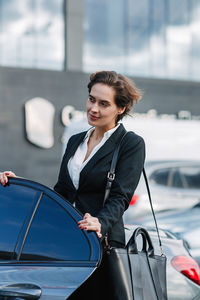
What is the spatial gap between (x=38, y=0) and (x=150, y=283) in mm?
16020

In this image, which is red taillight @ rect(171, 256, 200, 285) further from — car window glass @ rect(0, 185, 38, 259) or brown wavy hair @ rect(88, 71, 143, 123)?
car window glass @ rect(0, 185, 38, 259)

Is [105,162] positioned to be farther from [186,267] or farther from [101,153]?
[186,267]

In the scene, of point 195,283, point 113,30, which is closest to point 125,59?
point 113,30

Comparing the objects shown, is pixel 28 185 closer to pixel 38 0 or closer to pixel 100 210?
pixel 100 210

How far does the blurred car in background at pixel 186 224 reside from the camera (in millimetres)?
4768

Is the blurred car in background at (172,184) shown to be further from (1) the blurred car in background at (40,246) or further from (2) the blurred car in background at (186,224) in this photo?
(1) the blurred car in background at (40,246)

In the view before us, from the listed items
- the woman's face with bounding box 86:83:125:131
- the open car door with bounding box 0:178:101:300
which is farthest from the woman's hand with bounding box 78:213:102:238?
the woman's face with bounding box 86:83:125:131

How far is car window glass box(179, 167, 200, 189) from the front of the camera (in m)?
8.77

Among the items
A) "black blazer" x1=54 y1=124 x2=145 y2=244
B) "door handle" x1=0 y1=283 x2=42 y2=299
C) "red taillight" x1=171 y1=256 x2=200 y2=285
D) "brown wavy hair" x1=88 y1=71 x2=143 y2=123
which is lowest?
"door handle" x1=0 y1=283 x2=42 y2=299

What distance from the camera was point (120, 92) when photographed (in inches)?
109

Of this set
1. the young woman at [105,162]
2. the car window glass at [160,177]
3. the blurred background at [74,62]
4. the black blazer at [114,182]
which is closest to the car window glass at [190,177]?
the car window glass at [160,177]

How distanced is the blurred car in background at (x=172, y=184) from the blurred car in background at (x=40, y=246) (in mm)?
5152

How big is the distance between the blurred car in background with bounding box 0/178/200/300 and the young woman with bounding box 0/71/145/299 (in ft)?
0.42

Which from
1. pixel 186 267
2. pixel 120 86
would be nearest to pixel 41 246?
pixel 120 86
